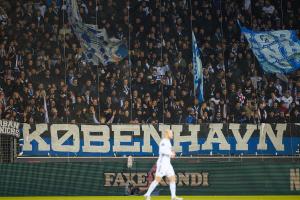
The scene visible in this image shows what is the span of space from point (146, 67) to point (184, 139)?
285 inches

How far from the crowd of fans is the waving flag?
0.95 feet

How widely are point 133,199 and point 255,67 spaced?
→ 12.5 m

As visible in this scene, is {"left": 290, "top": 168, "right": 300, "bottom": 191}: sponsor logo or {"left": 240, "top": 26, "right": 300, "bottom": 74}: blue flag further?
{"left": 240, "top": 26, "right": 300, "bottom": 74}: blue flag

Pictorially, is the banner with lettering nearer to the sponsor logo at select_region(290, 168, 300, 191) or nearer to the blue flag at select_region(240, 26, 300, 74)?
the sponsor logo at select_region(290, 168, 300, 191)

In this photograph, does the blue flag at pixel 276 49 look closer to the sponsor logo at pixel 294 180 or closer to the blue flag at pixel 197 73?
the blue flag at pixel 197 73

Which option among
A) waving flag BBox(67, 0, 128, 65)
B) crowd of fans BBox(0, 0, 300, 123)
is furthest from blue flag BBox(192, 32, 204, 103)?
waving flag BBox(67, 0, 128, 65)

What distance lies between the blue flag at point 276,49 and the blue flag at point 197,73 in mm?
2640

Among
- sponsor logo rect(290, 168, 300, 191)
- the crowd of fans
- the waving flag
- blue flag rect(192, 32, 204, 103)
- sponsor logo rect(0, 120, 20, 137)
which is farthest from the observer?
the waving flag

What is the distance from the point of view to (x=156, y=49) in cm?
3331

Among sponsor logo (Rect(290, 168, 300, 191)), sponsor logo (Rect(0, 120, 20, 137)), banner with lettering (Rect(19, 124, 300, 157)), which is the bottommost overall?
sponsor logo (Rect(290, 168, 300, 191))

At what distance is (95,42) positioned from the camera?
3369 cm

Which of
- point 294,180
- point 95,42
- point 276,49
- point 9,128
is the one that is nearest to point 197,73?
point 276,49

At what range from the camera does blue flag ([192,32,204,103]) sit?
105 ft

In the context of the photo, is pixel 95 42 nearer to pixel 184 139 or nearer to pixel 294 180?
pixel 184 139
